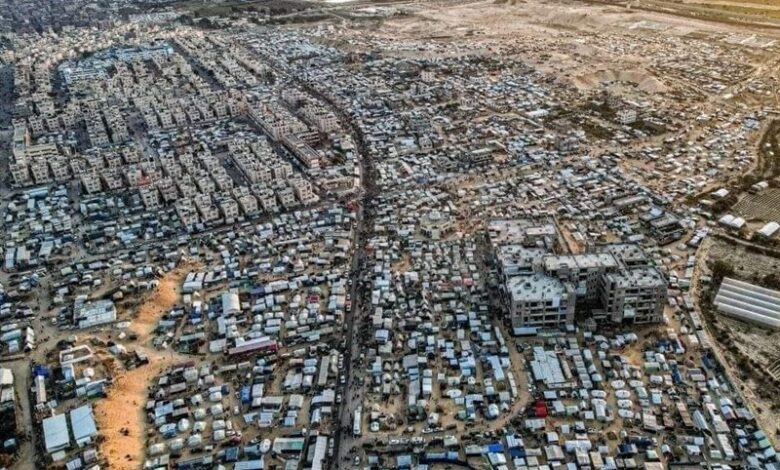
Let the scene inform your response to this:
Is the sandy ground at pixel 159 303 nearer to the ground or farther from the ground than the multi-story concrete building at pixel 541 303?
nearer to the ground

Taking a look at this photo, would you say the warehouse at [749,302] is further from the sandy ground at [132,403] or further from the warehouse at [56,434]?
the warehouse at [56,434]

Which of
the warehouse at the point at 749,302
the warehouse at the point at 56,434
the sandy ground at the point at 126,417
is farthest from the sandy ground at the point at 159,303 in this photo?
the warehouse at the point at 749,302

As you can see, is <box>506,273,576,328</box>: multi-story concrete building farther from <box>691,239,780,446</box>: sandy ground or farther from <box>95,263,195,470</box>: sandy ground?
<box>95,263,195,470</box>: sandy ground

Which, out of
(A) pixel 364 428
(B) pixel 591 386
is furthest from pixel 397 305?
(B) pixel 591 386

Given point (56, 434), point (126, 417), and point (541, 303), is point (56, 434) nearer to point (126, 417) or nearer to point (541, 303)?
point (126, 417)

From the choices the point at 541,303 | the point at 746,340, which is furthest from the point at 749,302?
the point at 541,303

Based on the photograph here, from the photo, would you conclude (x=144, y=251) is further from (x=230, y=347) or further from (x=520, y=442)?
(x=520, y=442)

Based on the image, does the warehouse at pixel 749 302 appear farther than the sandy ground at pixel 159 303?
No

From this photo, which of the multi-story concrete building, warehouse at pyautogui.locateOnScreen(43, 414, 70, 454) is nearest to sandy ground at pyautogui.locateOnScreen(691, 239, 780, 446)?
the multi-story concrete building
